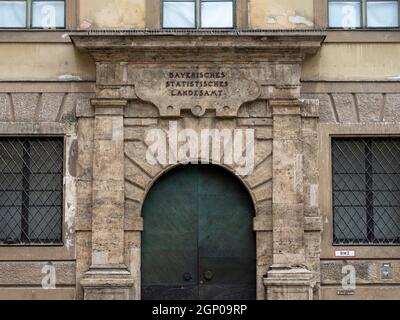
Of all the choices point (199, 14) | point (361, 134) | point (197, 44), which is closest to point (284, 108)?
point (361, 134)

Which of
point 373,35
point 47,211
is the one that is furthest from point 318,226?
point 47,211

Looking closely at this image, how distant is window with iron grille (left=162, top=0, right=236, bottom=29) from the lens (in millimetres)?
16266

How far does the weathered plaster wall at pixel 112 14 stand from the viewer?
53.0 feet

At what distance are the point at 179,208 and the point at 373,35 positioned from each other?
159 inches

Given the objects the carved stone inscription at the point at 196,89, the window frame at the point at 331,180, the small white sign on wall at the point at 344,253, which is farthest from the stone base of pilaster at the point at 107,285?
the small white sign on wall at the point at 344,253

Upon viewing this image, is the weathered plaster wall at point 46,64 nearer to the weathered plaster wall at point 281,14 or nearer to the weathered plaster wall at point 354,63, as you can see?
the weathered plaster wall at point 281,14

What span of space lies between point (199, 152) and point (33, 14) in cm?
343

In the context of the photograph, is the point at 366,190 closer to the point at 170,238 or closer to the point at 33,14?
the point at 170,238

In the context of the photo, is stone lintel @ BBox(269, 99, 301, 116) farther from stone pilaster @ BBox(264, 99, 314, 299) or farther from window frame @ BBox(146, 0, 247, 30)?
window frame @ BBox(146, 0, 247, 30)

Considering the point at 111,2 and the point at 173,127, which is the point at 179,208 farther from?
the point at 111,2

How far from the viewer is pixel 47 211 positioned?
15.9 m

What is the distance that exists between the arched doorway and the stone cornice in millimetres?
1770

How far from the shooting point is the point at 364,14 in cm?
1633

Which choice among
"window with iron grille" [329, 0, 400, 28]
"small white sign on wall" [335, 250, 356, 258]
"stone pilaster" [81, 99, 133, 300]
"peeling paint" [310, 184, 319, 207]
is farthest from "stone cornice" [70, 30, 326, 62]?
"small white sign on wall" [335, 250, 356, 258]
